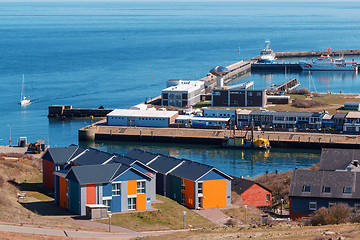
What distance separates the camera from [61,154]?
3841 cm

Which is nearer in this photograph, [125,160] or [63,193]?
[63,193]

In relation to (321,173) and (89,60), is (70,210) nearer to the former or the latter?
(321,173)


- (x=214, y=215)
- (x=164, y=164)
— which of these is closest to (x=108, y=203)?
(x=214, y=215)

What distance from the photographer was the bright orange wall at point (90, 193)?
31688mm

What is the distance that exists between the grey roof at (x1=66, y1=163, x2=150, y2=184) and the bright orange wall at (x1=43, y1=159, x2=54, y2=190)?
4815 mm

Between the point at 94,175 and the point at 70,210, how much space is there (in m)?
2.04

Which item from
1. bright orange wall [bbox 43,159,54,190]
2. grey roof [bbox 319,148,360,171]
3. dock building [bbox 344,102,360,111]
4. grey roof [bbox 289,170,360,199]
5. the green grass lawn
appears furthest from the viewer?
dock building [bbox 344,102,360,111]

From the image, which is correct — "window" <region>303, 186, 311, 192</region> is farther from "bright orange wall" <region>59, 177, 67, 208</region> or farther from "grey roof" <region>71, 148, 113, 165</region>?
"bright orange wall" <region>59, 177, 67, 208</region>

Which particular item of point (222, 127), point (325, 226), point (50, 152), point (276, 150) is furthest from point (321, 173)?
point (222, 127)

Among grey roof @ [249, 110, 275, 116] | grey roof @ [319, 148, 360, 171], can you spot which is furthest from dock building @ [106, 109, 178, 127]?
grey roof @ [319, 148, 360, 171]

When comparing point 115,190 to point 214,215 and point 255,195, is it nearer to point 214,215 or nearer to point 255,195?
point 214,215

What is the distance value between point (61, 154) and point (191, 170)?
7653 millimetres

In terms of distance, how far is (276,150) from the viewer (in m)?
64.1

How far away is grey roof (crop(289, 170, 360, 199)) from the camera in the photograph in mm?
31641
